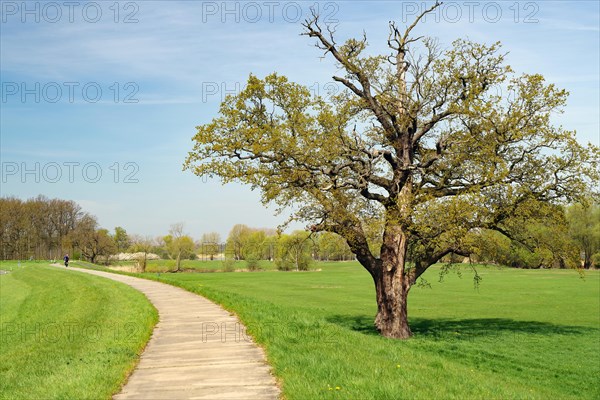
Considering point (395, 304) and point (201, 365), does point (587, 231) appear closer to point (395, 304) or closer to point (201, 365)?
point (395, 304)

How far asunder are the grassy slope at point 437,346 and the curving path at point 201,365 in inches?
16.9

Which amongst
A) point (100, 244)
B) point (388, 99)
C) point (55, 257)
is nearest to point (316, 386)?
point (388, 99)

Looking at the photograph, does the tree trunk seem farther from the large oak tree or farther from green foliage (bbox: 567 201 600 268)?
green foliage (bbox: 567 201 600 268)

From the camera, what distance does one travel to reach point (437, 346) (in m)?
21.0

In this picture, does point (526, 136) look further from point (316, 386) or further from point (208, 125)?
point (316, 386)

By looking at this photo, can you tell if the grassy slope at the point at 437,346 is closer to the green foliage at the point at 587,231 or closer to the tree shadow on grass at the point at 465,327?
the tree shadow on grass at the point at 465,327

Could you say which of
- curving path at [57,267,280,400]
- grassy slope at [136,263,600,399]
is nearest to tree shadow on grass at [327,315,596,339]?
grassy slope at [136,263,600,399]

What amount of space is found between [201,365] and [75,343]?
6.90 metres

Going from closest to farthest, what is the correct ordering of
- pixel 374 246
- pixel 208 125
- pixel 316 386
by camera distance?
1. pixel 316 386
2. pixel 208 125
3. pixel 374 246

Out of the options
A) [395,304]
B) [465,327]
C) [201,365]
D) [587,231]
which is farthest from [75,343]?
[587,231]

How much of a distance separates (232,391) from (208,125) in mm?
15948

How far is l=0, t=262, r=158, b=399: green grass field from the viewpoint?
9305 millimetres

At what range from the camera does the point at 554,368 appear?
18.5m

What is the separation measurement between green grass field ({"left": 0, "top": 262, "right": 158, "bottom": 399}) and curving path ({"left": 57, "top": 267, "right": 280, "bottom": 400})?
0.36m
